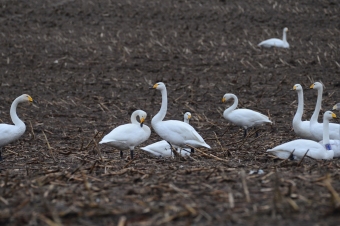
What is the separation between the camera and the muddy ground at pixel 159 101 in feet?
19.4

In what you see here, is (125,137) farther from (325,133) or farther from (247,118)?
(247,118)

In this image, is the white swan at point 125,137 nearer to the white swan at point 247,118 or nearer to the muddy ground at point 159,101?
the muddy ground at point 159,101

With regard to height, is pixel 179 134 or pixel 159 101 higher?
pixel 159 101

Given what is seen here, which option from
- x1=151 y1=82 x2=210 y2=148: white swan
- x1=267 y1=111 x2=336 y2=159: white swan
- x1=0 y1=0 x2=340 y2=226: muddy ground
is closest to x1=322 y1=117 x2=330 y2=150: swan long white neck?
x1=267 y1=111 x2=336 y2=159: white swan

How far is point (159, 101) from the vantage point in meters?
14.5

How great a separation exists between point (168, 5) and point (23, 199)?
2023 centimetres

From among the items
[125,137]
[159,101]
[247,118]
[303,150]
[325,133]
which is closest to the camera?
[303,150]

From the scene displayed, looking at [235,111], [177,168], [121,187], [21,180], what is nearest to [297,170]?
[177,168]

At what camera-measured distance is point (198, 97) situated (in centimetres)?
1470

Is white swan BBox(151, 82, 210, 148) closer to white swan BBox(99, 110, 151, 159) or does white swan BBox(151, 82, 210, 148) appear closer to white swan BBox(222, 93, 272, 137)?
white swan BBox(99, 110, 151, 159)

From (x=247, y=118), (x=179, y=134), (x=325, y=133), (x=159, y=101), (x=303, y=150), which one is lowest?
(x=303, y=150)

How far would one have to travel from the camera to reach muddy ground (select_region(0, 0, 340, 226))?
5.93 meters

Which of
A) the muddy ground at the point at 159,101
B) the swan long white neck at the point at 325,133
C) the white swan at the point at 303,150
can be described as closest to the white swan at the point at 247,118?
the muddy ground at the point at 159,101

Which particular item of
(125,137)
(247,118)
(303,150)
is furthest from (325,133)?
(125,137)
